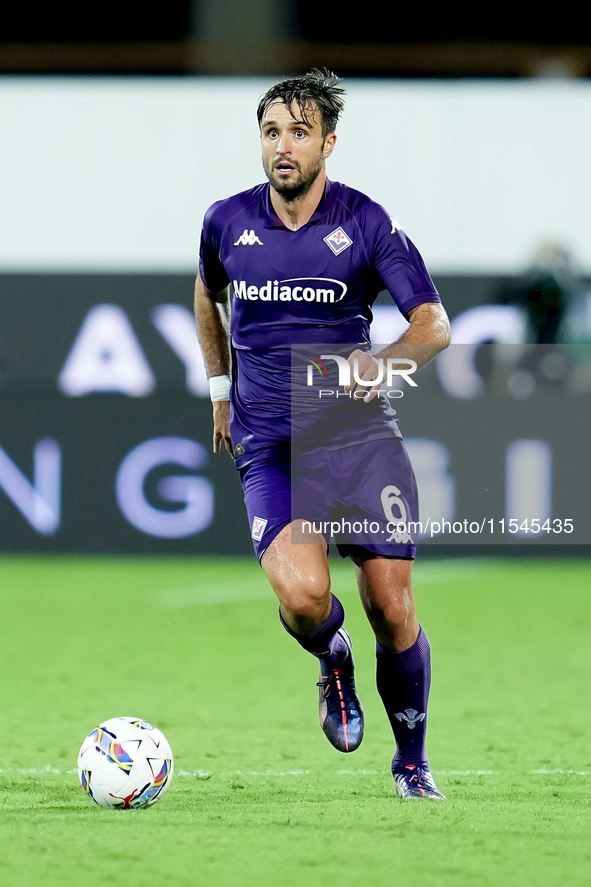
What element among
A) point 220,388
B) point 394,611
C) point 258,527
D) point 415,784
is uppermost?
point 220,388

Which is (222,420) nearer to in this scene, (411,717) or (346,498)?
(346,498)

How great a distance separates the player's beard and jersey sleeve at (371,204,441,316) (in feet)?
0.74

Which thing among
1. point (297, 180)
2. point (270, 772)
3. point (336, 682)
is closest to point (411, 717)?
point (336, 682)

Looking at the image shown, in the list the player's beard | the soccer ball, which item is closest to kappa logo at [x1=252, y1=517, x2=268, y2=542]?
the soccer ball

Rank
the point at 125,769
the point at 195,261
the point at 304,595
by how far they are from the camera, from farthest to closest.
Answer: the point at 195,261 → the point at 304,595 → the point at 125,769

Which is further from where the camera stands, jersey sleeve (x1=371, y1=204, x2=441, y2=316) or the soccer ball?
jersey sleeve (x1=371, y1=204, x2=441, y2=316)

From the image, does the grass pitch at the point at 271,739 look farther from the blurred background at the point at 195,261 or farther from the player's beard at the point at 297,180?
the player's beard at the point at 297,180

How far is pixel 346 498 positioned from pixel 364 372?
0.45 meters

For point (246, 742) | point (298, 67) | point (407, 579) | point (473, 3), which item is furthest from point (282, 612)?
point (473, 3)

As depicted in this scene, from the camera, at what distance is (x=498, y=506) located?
11.4 m

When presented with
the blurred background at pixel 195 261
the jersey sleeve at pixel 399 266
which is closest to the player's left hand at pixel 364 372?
the jersey sleeve at pixel 399 266

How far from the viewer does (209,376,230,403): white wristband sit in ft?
16.3

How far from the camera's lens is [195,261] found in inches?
506

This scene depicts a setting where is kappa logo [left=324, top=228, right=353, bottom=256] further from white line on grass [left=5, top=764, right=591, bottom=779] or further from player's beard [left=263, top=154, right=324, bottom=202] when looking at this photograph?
white line on grass [left=5, top=764, right=591, bottom=779]
